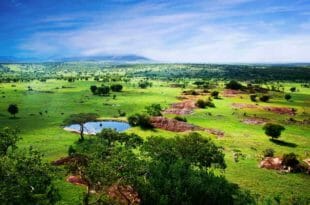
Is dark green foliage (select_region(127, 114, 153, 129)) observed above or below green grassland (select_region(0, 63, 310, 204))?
above

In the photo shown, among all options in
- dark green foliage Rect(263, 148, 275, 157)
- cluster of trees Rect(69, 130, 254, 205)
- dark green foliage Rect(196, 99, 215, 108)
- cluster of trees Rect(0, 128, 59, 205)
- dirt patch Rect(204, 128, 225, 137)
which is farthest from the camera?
dark green foliage Rect(196, 99, 215, 108)

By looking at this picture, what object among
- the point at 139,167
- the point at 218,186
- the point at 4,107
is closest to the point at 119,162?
the point at 139,167

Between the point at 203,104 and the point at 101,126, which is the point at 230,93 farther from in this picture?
the point at 101,126

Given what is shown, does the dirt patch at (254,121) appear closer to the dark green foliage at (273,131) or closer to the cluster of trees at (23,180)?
the dark green foliage at (273,131)

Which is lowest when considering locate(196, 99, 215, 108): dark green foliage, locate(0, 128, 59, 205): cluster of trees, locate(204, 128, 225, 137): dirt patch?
locate(204, 128, 225, 137): dirt patch

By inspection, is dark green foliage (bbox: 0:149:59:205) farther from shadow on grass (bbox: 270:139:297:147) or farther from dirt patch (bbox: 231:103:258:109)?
dirt patch (bbox: 231:103:258:109)

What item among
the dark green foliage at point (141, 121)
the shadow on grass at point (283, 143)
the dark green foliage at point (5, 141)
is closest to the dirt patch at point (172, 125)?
the dark green foliage at point (141, 121)

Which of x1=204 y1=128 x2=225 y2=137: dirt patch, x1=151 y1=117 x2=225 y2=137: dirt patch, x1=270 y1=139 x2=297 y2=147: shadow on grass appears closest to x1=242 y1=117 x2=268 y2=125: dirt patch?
x1=204 y1=128 x2=225 y2=137: dirt patch
